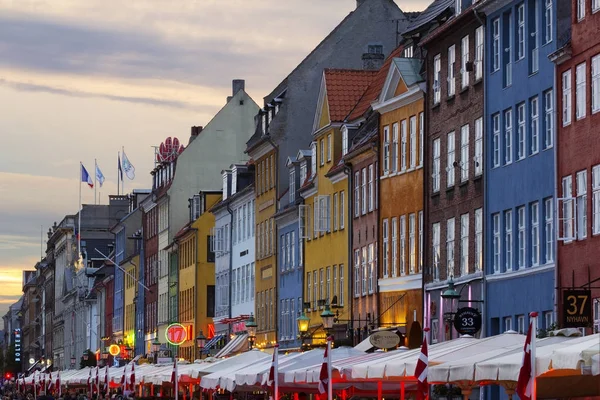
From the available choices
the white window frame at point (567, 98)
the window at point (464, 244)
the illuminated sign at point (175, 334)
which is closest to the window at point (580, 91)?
the white window frame at point (567, 98)

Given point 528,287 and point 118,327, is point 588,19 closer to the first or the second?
point 528,287

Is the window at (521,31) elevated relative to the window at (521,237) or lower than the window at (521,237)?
elevated

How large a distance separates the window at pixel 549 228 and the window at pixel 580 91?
9.86 ft

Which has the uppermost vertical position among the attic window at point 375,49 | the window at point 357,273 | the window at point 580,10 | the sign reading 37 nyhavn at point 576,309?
the attic window at point 375,49

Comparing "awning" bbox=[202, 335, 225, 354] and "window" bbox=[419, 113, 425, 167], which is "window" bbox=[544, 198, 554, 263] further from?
"awning" bbox=[202, 335, 225, 354]

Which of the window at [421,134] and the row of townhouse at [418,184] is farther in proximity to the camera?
the window at [421,134]

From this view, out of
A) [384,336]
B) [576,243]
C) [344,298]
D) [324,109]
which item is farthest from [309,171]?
[576,243]

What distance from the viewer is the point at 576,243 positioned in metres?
40.0

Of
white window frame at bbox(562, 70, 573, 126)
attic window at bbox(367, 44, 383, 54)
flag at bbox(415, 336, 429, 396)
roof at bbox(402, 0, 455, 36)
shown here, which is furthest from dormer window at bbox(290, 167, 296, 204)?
flag at bbox(415, 336, 429, 396)

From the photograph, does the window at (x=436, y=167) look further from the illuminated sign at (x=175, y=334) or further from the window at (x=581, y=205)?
the illuminated sign at (x=175, y=334)

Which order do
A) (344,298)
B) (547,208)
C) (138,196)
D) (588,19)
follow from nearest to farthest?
(588,19) → (547,208) → (344,298) → (138,196)

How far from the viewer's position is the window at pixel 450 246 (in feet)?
166

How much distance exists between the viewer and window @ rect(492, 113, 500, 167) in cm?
4684

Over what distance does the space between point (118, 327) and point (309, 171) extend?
227 ft
